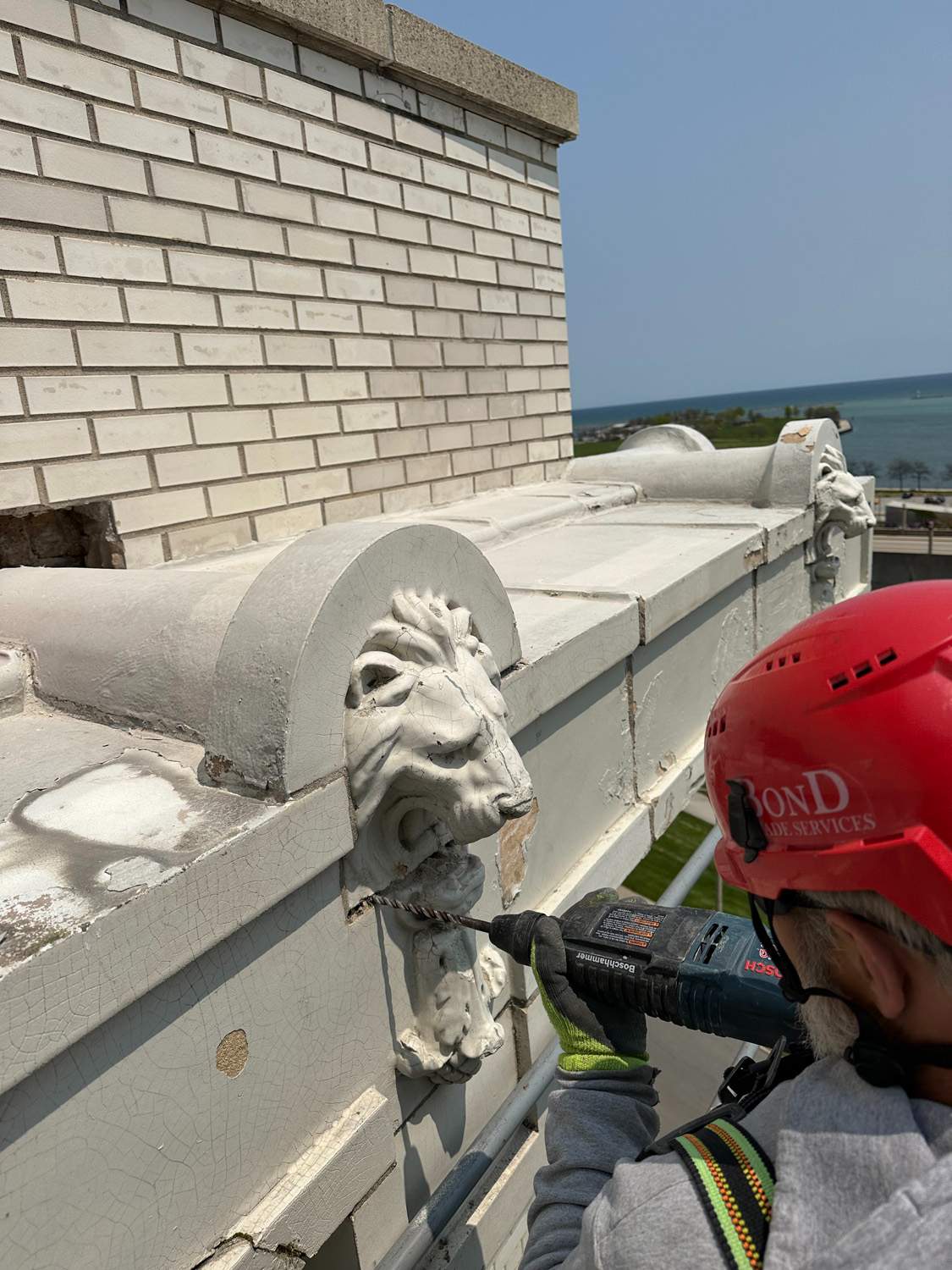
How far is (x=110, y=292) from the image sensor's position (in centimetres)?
376

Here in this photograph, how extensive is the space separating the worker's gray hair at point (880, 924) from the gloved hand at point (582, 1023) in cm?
67

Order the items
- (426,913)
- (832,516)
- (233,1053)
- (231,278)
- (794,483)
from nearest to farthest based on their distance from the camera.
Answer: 1. (233,1053)
2. (426,913)
3. (231,278)
4. (794,483)
5. (832,516)

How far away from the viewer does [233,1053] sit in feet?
5.44

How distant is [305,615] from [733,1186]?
123 cm

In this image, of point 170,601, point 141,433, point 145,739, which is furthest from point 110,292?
point 145,739

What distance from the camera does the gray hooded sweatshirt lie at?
2.49ft

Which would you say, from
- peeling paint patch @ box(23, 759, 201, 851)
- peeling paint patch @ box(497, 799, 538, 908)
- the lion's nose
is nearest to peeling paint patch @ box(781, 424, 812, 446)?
peeling paint patch @ box(497, 799, 538, 908)

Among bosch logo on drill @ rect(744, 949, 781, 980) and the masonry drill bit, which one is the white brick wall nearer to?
the masonry drill bit

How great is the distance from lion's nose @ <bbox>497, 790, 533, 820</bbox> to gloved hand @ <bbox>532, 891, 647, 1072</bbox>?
262mm

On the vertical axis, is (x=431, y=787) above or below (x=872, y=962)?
below

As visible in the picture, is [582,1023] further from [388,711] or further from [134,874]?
[134,874]

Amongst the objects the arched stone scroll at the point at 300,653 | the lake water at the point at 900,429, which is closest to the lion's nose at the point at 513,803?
the arched stone scroll at the point at 300,653

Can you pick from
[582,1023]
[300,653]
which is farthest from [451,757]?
[582,1023]

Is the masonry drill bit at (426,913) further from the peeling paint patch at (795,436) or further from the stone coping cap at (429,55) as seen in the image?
the peeling paint patch at (795,436)
